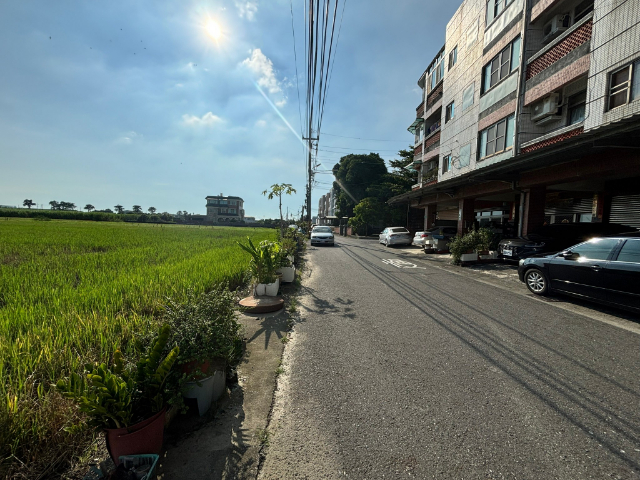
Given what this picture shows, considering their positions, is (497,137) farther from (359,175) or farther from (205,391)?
(359,175)

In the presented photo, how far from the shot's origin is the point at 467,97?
17.4 meters

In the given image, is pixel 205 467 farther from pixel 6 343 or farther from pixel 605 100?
pixel 605 100

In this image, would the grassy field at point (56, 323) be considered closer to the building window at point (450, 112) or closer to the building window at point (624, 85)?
the building window at point (624, 85)

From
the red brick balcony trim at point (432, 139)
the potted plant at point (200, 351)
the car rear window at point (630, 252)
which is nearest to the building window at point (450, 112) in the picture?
the red brick balcony trim at point (432, 139)

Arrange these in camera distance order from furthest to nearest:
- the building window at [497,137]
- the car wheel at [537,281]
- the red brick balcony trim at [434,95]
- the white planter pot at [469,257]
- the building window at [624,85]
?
1. the red brick balcony trim at [434,95]
2. the building window at [497,137]
3. the white planter pot at [469,257]
4. the building window at [624,85]
5. the car wheel at [537,281]

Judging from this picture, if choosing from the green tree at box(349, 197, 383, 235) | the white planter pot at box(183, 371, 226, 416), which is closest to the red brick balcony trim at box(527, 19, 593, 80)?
the white planter pot at box(183, 371, 226, 416)

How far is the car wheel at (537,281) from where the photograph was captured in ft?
21.6

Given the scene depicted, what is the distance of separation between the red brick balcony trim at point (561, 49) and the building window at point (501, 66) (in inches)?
47.5

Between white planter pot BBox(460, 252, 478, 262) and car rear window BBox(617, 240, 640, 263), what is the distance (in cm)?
636

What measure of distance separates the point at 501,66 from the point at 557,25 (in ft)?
8.71

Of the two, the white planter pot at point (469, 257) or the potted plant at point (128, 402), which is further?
the white planter pot at point (469, 257)

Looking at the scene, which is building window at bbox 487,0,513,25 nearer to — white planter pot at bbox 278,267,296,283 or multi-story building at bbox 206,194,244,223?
white planter pot at bbox 278,267,296,283

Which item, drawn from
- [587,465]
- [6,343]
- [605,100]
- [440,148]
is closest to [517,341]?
[587,465]

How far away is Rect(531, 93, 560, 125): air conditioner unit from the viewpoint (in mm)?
11298
